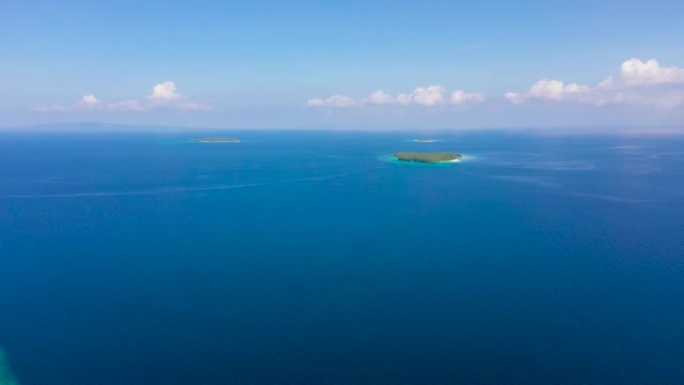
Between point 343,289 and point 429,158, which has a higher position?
point 429,158

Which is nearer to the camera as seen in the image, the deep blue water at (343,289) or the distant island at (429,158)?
the deep blue water at (343,289)

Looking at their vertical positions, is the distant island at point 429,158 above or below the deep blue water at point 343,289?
above

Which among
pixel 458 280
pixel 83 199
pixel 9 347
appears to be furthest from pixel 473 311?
pixel 83 199

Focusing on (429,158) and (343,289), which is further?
(429,158)

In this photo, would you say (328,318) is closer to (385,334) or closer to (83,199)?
(385,334)

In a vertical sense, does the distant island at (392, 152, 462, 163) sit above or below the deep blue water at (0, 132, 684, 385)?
above

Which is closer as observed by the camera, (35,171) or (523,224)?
(523,224)

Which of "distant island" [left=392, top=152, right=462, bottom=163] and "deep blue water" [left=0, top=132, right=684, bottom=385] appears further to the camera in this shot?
"distant island" [left=392, top=152, right=462, bottom=163]

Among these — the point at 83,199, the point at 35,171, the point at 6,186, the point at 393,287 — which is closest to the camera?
Answer: the point at 393,287
